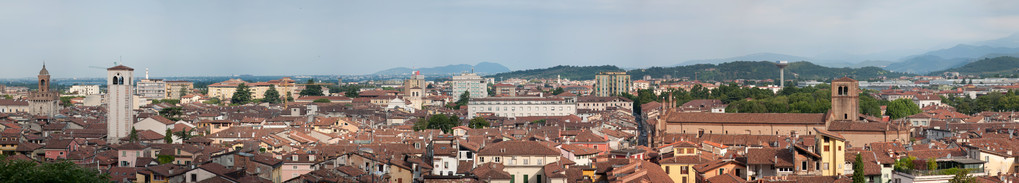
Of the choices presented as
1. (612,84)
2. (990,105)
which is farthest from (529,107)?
(612,84)

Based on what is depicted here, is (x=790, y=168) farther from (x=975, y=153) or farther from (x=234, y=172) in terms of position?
(x=234, y=172)

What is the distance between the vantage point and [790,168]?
25.1m

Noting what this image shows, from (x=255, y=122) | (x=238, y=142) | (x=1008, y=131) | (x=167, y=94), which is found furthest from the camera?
(x=167, y=94)

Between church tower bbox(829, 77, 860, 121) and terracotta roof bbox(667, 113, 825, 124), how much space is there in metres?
2.11

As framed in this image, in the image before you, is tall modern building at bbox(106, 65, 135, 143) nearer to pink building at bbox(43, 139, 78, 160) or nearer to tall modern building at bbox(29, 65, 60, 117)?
pink building at bbox(43, 139, 78, 160)

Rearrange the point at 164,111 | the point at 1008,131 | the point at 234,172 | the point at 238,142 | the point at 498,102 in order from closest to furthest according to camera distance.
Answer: the point at 234,172 < the point at 238,142 < the point at 1008,131 < the point at 164,111 < the point at 498,102

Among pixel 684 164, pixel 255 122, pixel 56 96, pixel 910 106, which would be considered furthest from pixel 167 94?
pixel 684 164

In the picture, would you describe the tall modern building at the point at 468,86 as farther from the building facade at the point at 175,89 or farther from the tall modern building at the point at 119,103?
the tall modern building at the point at 119,103

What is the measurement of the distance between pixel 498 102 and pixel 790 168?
163 feet

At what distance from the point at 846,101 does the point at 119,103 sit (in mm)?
32285

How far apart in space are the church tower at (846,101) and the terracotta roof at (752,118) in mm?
2106

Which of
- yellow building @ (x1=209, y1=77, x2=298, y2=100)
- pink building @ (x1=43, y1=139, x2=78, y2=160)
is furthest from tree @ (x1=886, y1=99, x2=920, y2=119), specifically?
yellow building @ (x1=209, y1=77, x2=298, y2=100)

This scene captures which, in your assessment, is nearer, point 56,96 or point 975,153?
point 975,153

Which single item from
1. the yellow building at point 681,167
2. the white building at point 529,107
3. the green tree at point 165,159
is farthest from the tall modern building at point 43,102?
the yellow building at point 681,167
